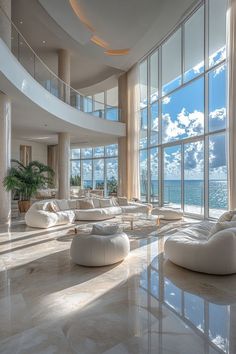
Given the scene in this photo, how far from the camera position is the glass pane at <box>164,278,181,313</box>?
283 centimetres

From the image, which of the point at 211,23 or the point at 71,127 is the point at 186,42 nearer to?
the point at 211,23

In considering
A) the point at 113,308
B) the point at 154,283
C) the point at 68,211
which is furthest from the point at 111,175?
the point at 113,308

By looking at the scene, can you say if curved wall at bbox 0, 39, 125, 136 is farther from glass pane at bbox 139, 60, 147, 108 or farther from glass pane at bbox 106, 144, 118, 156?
glass pane at bbox 106, 144, 118, 156

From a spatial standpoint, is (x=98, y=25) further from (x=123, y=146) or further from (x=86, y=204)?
(x=86, y=204)

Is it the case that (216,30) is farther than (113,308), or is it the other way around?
(216,30)

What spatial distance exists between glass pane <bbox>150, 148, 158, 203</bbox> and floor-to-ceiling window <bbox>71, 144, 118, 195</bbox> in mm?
4853

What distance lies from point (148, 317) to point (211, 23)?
8961 millimetres

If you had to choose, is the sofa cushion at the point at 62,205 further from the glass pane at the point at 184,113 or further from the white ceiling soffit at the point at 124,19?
the white ceiling soffit at the point at 124,19

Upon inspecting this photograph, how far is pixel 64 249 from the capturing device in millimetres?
5020

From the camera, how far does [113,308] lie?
2.74 m

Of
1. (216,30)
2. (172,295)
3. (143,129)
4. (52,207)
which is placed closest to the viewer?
(172,295)

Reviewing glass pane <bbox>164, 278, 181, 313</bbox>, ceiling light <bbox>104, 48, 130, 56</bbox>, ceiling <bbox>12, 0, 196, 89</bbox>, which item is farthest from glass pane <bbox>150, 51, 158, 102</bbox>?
glass pane <bbox>164, 278, 181, 313</bbox>

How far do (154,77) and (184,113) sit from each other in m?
2.83

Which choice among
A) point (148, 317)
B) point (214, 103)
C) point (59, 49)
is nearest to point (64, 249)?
point (148, 317)
